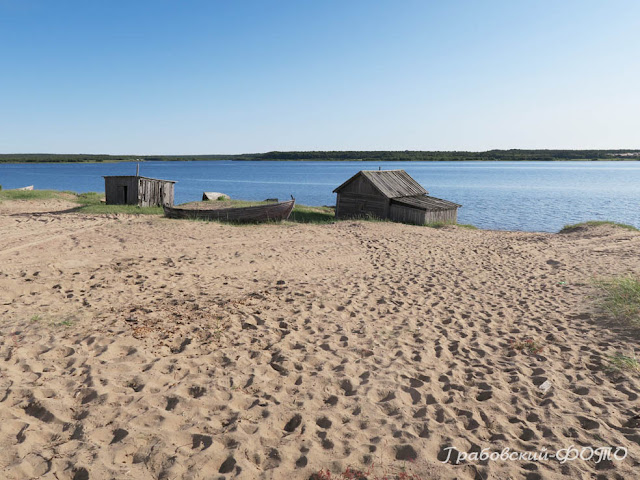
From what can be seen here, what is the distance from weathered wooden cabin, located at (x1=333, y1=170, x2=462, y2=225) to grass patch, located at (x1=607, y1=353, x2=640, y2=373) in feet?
60.7

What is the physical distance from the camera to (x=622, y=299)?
8.75m

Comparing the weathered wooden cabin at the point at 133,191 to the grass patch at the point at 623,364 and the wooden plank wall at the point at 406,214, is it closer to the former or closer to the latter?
the wooden plank wall at the point at 406,214

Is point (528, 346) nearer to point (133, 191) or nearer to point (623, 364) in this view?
point (623, 364)

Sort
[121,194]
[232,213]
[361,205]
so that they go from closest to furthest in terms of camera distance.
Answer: [232,213] → [121,194] → [361,205]

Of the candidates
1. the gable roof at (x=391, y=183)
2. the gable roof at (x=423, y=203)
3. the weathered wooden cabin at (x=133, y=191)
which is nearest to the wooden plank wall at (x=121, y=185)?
the weathered wooden cabin at (x=133, y=191)

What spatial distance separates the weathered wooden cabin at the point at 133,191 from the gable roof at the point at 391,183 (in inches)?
417

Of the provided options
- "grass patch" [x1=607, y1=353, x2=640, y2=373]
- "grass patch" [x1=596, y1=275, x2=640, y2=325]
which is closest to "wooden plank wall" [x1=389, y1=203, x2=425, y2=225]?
"grass patch" [x1=596, y1=275, x2=640, y2=325]

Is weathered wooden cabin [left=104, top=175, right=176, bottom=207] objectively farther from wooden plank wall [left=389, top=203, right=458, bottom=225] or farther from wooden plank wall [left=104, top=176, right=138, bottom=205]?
wooden plank wall [left=389, top=203, right=458, bottom=225]

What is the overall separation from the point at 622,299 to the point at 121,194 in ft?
78.3

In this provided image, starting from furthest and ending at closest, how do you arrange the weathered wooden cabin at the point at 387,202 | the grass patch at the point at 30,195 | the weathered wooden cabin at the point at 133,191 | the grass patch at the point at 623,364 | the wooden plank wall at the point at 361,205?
1. the grass patch at the point at 30,195
2. the wooden plank wall at the point at 361,205
3. the weathered wooden cabin at the point at 387,202
4. the weathered wooden cabin at the point at 133,191
5. the grass patch at the point at 623,364

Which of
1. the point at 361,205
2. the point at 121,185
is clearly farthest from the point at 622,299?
the point at 121,185

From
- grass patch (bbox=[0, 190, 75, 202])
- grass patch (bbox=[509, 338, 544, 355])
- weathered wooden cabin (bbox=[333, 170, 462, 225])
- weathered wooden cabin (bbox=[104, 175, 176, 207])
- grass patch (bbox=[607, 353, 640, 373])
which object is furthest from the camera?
grass patch (bbox=[0, 190, 75, 202])

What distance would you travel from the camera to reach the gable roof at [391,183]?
2570 cm

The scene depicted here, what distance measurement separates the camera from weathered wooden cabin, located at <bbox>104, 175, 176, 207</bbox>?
79.8 feet
